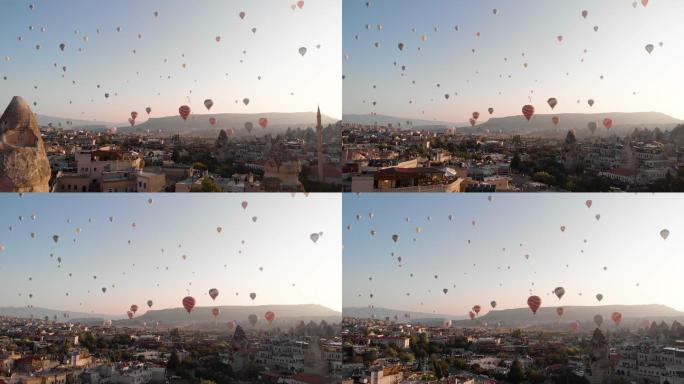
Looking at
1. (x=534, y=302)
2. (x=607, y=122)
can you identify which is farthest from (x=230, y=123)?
(x=607, y=122)

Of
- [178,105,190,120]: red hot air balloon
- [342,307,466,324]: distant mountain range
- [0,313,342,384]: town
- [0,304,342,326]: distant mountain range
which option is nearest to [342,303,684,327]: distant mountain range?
[342,307,466,324]: distant mountain range

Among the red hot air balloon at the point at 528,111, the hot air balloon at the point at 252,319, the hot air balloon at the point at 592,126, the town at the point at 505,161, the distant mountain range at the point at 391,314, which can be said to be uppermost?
the red hot air balloon at the point at 528,111

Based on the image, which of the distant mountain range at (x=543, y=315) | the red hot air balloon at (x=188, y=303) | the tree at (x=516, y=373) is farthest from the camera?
the red hot air balloon at (x=188, y=303)

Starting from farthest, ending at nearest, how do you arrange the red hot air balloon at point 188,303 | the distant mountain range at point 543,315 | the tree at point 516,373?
1. the red hot air balloon at point 188,303
2. the tree at point 516,373
3. the distant mountain range at point 543,315

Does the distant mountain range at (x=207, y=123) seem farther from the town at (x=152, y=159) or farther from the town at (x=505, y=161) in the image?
the town at (x=505, y=161)

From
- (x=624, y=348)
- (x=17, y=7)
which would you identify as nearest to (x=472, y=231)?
(x=624, y=348)

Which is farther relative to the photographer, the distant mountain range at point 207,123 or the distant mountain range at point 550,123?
the distant mountain range at point 207,123

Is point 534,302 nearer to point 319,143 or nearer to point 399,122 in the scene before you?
point 399,122

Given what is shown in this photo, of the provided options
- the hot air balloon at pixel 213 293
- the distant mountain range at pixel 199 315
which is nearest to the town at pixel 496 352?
the distant mountain range at pixel 199 315

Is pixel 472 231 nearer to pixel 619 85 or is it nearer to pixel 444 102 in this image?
pixel 444 102

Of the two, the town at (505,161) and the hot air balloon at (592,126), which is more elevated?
the hot air balloon at (592,126)
